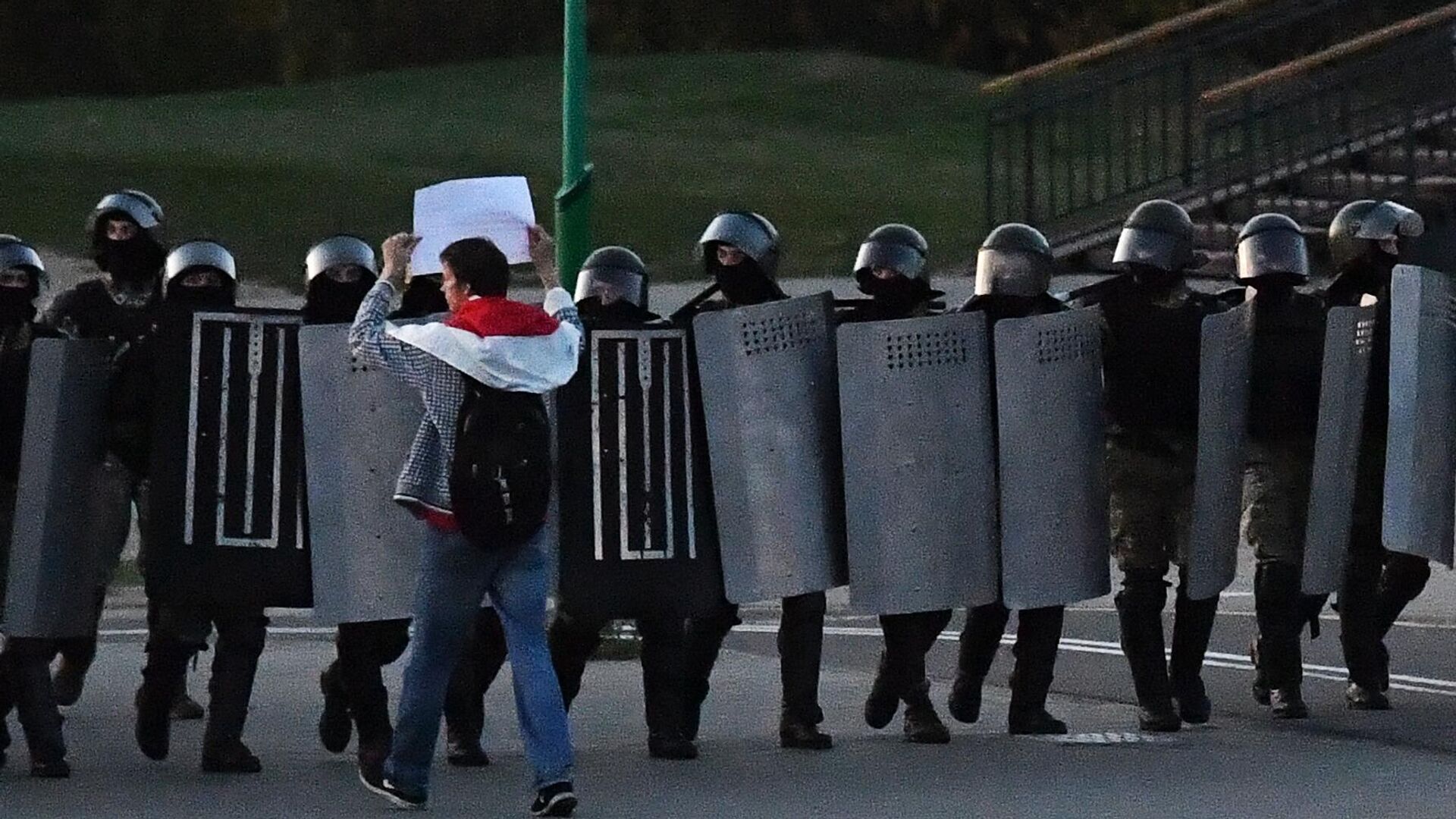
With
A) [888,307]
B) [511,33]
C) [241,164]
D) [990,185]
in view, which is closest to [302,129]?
[241,164]

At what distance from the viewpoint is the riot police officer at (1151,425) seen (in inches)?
415

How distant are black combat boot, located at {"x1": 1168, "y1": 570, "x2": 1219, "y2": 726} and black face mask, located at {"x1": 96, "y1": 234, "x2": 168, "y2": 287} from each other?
3.39 meters

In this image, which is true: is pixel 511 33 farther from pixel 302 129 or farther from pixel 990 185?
pixel 990 185

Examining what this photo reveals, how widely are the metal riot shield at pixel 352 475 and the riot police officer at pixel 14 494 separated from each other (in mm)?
789

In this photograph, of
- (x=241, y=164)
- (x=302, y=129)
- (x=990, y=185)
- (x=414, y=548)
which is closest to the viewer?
(x=414, y=548)

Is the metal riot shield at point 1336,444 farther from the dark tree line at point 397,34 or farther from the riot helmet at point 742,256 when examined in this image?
the dark tree line at point 397,34

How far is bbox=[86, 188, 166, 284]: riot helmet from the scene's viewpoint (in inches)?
404

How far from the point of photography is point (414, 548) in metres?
9.74

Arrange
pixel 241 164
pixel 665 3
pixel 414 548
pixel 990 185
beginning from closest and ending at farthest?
pixel 414 548, pixel 990 185, pixel 241 164, pixel 665 3

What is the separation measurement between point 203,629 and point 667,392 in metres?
1.53

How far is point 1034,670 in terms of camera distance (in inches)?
416

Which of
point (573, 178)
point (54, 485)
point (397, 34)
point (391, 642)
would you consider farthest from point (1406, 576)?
point (397, 34)

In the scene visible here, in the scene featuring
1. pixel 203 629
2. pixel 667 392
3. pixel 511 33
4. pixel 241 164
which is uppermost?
pixel 511 33

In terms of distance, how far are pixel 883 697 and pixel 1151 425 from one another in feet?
3.90
